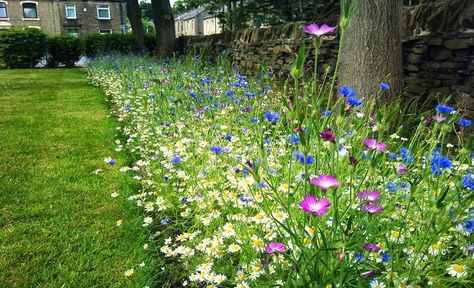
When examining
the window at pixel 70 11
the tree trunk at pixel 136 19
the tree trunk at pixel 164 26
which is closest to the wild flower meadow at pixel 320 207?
the tree trunk at pixel 164 26

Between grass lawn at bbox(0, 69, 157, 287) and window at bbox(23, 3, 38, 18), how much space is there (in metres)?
34.8

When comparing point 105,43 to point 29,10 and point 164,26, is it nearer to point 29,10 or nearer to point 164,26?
point 164,26

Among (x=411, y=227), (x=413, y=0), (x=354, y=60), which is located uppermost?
(x=413, y=0)

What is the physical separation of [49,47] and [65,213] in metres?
18.8

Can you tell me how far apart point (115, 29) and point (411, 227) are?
39.3 metres

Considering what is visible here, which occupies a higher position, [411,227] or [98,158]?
[411,227]

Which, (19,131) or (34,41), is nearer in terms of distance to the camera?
(19,131)

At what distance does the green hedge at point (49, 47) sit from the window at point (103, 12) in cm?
1862

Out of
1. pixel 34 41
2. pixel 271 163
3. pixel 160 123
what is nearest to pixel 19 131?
pixel 160 123

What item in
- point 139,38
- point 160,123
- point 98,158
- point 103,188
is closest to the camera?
point 103,188

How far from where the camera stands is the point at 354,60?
4.06 m

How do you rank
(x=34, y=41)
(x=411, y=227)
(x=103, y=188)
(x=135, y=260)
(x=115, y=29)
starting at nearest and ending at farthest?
(x=411, y=227), (x=135, y=260), (x=103, y=188), (x=34, y=41), (x=115, y=29)

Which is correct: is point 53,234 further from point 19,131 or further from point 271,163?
point 19,131

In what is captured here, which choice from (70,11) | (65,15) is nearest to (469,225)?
(65,15)
